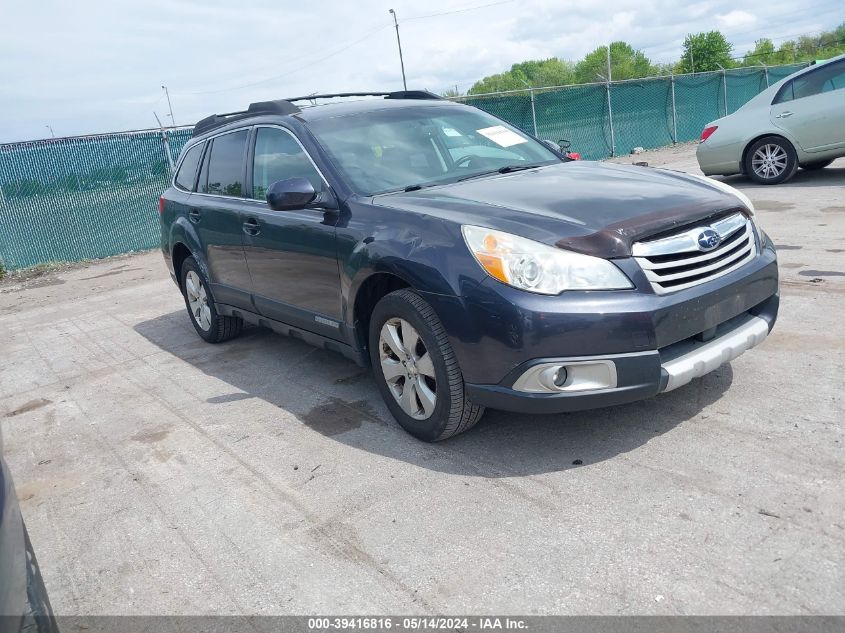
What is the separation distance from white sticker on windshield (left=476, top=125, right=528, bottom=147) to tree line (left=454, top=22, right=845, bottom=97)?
59664mm

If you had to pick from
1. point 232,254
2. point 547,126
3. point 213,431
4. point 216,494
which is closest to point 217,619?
point 216,494

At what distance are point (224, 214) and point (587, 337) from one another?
10.5 ft

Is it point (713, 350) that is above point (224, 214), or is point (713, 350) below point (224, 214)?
below

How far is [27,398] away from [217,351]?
142 centimetres

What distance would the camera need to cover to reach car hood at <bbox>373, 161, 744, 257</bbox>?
10.6 ft

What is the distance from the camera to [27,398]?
5.44 meters

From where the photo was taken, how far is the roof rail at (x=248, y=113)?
195 inches

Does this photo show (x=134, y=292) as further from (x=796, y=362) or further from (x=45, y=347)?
(x=796, y=362)

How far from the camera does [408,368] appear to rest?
145 inches

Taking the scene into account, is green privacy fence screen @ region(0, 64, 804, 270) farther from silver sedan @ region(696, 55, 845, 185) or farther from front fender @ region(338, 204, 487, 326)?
front fender @ region(338, 204, 487, 326)

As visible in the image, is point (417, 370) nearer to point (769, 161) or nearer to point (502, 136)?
point (502, 136)

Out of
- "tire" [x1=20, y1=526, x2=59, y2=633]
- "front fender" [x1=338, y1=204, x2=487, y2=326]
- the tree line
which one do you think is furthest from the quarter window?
the tree line

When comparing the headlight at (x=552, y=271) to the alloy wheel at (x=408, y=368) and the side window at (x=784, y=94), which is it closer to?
the alloy wheel at (x=408, y=368)

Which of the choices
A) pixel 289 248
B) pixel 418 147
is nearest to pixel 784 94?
pixel 418 147
